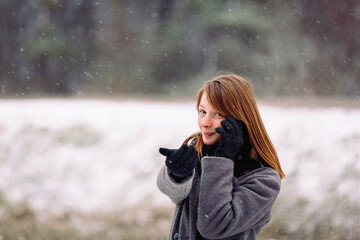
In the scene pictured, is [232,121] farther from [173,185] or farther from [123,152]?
Answer: [123,152]

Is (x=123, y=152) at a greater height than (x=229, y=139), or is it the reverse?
(x=229, y=139)

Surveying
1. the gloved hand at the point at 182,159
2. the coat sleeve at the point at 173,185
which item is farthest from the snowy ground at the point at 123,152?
the gloved hand at the point at 182,159

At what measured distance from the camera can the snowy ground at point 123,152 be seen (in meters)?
6.06

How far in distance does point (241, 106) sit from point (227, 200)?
361 mm

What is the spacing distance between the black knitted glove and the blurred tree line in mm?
11187

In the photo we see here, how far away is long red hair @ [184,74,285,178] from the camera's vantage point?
1713 mm

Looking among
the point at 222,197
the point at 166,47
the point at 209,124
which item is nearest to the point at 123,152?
the point at 209,124

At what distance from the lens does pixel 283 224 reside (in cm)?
538

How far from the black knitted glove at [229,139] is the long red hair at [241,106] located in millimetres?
58

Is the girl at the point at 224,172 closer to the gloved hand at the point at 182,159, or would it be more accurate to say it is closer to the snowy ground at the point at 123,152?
the gloved hand at the point at 182,159

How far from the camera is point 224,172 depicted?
1.63 metres

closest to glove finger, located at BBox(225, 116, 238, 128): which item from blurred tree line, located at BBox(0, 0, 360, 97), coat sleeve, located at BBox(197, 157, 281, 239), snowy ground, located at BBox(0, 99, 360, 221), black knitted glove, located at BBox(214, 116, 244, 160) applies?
black knitted glove, located at BBox(214, 116, 244, 160)

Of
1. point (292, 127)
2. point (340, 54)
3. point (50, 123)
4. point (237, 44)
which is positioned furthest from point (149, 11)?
point (292, 127)

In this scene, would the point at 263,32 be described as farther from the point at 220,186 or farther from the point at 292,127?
the point at 220,186
